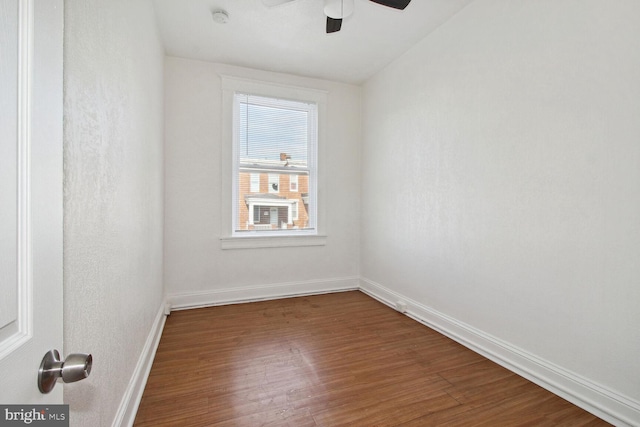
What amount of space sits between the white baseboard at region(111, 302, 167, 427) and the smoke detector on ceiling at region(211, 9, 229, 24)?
2603 millimetres

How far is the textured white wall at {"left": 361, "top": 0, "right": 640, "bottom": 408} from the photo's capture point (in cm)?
154

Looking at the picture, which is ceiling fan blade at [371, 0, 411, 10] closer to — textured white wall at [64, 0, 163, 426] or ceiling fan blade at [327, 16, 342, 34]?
ceiling fan blade at [327, 16, 342, 34]

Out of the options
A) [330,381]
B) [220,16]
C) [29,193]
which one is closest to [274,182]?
[220,16]

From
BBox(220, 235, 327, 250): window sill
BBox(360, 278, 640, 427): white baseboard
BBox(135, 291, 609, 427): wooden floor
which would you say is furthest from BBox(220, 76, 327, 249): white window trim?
BBox(360, 278, 640, 427): white baseboard

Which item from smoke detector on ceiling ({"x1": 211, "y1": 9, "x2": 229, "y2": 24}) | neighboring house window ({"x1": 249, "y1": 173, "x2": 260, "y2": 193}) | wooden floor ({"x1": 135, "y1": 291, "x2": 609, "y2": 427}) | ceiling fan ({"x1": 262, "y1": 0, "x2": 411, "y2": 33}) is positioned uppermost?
smoke detector on ceiling ({"x1": 211, "y1": 9, "x2": 229, "y2": 24})

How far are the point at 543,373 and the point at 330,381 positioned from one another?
1.34 metres

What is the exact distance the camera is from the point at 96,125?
44.8 inches

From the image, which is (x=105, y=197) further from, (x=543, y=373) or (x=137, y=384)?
(x=543, y=373)

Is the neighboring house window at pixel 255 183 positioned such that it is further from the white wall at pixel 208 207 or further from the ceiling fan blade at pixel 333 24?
the ceiling fan blade at pixel 333 24

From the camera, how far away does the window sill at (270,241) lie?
3423mm

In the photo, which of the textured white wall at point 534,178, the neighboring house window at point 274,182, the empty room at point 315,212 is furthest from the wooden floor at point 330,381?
the neighboring house window at point 274,182

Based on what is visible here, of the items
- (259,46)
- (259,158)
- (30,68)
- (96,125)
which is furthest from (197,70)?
(30,68)

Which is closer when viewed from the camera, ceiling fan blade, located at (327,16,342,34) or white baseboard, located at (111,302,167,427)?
white baseboard, located at (111,302,167,427)

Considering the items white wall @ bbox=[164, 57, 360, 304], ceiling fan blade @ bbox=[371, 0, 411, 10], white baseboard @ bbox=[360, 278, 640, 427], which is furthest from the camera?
white wall @ bbox=[164, 57, 360, 304]
